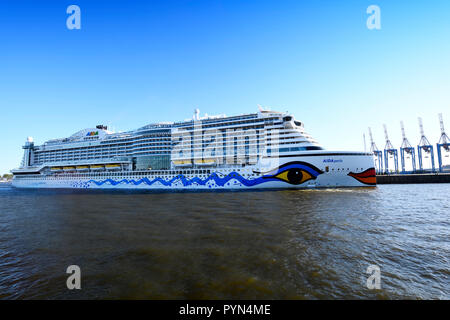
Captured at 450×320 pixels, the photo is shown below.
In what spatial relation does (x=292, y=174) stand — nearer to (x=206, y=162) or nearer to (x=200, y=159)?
(x=206, y=162)

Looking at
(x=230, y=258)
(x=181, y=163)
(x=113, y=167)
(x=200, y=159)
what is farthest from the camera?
(x=113, y=167)

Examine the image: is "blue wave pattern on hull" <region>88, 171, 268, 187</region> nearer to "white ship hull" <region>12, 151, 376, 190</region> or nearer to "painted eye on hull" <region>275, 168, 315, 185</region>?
"white ship hull" <region>12, 151, 376, 190</region>

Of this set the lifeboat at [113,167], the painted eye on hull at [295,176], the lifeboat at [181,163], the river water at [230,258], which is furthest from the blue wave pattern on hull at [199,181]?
the river water at [230,258]

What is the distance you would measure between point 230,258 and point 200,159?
1330 inches

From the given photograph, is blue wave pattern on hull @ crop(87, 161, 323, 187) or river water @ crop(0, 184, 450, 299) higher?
blue wave pattern on hull @ crop(87, 161, 323, 187)

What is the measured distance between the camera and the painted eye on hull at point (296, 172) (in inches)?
1184

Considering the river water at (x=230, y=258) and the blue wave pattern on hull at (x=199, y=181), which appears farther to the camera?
the blue wave pattern on hull at (x=199, y=181)

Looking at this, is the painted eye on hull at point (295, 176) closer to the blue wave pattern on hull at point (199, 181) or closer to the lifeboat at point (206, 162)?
the blue wave pattern on hull at point (199, 181)

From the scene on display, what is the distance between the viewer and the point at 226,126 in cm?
3994

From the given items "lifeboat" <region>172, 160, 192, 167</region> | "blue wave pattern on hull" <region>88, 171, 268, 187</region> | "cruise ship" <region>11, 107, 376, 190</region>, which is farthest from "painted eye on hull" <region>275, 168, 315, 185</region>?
"lifeboat" <region>172, 160, 192, 167</region>

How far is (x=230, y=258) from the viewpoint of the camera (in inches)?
260

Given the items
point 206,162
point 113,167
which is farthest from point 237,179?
point 113,167

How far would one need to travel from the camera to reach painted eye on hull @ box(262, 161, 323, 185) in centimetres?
3006

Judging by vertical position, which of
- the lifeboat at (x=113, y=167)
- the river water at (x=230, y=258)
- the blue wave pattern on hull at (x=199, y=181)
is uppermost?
the lifeboat at (x=113, y=167)
